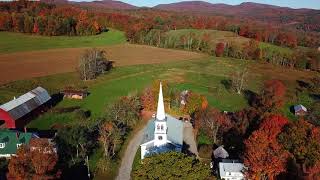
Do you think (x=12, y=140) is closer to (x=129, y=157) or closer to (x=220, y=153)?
(x=129, y=157)

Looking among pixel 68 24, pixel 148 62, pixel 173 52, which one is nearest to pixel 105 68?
pixel 148 62

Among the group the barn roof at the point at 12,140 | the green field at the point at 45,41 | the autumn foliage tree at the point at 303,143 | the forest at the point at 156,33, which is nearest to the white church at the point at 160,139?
the autumn foliage tree at the point at 303,143

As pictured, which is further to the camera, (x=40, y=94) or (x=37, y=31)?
(x=37, y=31)

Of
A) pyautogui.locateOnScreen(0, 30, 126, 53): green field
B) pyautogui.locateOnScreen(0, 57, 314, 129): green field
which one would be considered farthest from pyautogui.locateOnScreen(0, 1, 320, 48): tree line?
pyautogui.locateOnScreen(0, 57, 314, 129): green field

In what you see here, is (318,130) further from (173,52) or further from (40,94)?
(173,52)

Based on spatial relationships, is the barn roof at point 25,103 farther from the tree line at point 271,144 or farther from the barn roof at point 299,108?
the barn roof at point 299,108
